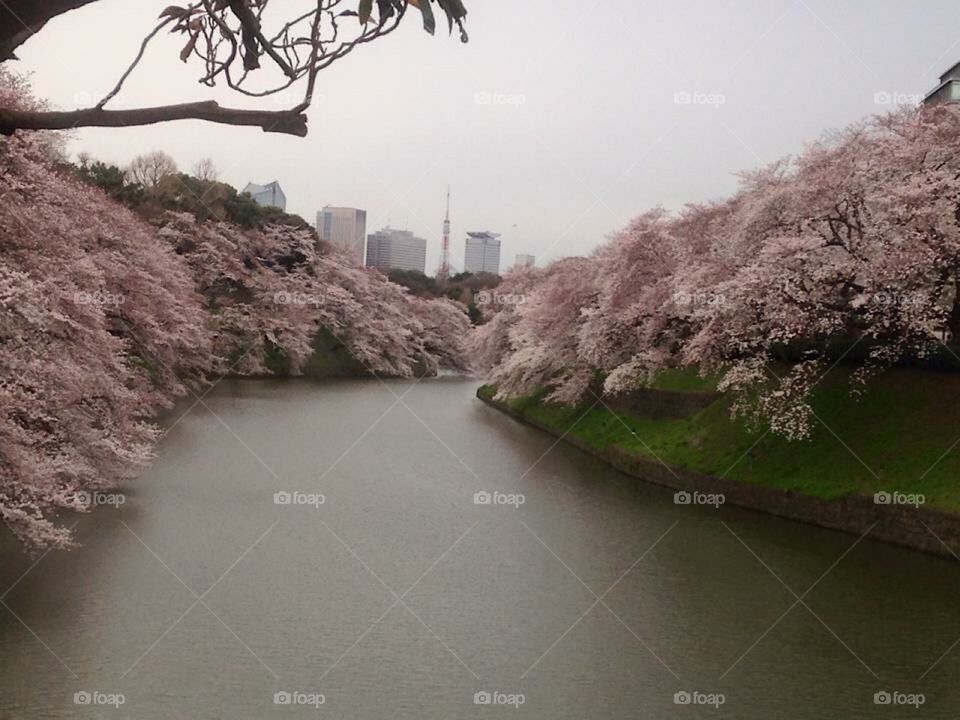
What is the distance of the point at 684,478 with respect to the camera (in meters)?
21.2

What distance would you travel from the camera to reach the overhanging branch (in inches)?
117

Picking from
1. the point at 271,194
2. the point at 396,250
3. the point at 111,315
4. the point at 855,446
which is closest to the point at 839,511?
the point at 855,446

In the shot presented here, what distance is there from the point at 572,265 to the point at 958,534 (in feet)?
73.8

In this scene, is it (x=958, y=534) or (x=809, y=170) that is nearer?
(x=958, y=534)

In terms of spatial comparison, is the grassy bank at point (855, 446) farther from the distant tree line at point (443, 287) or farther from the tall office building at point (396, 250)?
the tall office building at point (396, 250)

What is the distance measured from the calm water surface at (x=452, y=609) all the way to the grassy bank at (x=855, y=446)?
127 cm

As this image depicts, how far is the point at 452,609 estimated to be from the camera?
1189 centimetres

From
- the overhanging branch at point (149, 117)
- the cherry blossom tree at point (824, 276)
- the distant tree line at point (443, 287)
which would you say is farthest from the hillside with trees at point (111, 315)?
the distant tree line at point (443, 287)

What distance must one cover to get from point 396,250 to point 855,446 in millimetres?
84180

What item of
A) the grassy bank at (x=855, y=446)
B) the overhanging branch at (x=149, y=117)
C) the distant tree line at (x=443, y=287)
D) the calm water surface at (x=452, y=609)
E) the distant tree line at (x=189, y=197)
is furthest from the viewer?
the distant tree line at (x=443, y=287)

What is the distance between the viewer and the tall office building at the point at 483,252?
11369 cm

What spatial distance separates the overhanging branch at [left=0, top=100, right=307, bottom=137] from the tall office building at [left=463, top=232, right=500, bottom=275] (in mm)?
107936

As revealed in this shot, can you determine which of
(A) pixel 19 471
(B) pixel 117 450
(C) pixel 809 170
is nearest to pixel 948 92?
(C) pixel 809 170

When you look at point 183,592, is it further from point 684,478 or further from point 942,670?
point 684,478
